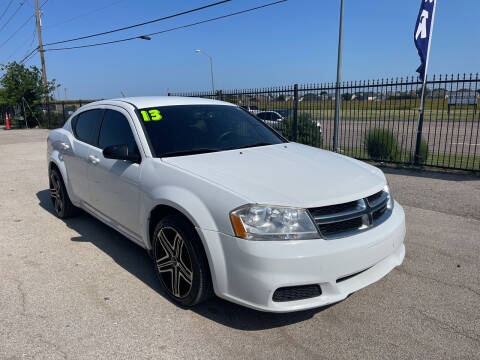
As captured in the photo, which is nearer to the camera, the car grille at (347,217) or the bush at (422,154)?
the car grille at (347,217)

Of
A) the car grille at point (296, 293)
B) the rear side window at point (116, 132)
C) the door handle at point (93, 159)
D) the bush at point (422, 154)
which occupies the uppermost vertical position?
the rear side window at point (116, 132)

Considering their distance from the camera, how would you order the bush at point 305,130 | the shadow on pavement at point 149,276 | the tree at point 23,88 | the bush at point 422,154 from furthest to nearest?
the tree at point 23,88
the bush at point 305,130
the bush at point 422,154
the shadow on pavement at point 149,276

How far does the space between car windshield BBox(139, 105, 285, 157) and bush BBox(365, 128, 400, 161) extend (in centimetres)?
655

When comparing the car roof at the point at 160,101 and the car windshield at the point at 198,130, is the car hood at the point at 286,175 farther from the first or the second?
the car roof at the point at 160,101

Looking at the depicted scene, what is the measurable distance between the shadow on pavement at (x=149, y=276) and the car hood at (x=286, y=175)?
0.99 metres

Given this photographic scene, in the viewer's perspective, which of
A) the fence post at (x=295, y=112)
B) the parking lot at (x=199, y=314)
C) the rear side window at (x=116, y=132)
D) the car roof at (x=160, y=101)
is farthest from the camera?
the fence post at (x=295, y=112)

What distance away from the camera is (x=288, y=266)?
2457 millimetres

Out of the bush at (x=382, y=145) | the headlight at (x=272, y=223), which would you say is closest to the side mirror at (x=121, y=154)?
the headlight at (x=272, y=223)

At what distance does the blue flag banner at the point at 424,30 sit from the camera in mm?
9094

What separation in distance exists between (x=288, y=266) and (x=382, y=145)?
8529 mm

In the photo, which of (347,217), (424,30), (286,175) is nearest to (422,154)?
(424,30)

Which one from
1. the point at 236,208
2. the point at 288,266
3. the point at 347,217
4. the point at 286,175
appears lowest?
the point at 288,266

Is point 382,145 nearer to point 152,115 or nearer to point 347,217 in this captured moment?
point 152,115

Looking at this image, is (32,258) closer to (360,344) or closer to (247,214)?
(247,214)
